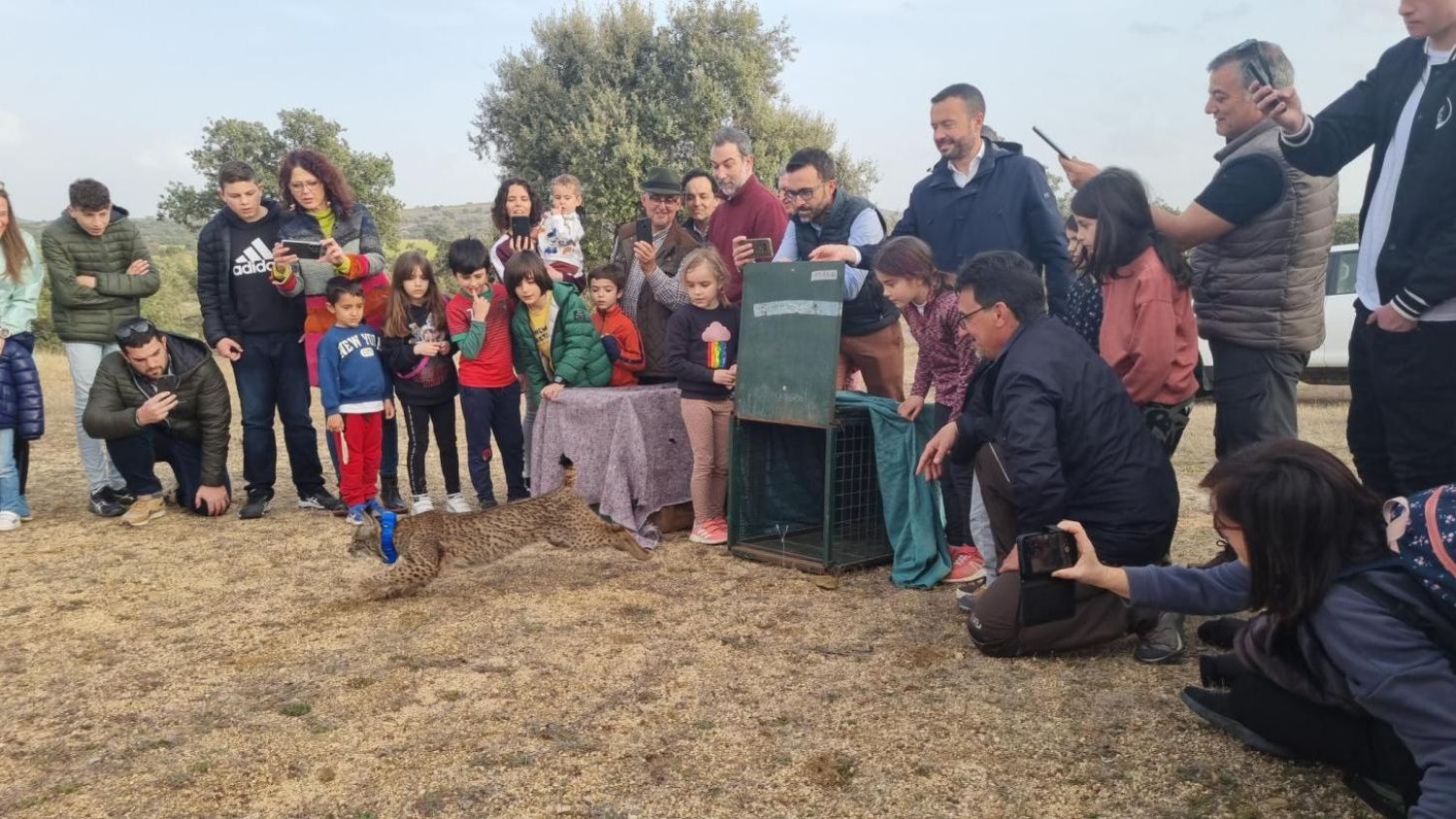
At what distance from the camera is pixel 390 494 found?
21.0 ft

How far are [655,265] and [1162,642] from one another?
366cm

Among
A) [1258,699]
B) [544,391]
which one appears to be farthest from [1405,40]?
[544,391]

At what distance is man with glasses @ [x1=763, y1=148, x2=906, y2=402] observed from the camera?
525cm

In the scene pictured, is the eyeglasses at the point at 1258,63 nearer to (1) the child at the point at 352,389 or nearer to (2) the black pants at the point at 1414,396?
(2) the black pants at the point at 1414,396

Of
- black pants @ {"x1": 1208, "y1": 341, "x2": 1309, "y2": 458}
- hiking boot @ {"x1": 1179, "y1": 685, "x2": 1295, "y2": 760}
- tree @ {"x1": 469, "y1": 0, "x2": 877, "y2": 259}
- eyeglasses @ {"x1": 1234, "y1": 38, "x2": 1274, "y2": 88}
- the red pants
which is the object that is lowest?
hiking boot @ {"x1": 1179, "y1": 685, "x2": 1295, "y2": 760}

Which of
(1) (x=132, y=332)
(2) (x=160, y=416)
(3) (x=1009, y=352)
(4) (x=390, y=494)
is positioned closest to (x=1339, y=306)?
(3) (x=1009, y=352)

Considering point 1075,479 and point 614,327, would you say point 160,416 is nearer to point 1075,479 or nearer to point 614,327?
point 614,327

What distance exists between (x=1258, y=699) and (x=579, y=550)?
3.21m

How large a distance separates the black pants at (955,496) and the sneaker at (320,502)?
378cm

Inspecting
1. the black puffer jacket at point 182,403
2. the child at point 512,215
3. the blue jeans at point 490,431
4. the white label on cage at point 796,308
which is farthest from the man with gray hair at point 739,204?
the black puffer jacket at point 182,403

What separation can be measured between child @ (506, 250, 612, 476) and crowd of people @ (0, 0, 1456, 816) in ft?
0.06

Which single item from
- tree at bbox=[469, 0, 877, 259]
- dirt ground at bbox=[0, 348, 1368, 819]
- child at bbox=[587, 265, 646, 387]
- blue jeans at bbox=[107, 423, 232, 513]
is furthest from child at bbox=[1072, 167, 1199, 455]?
tree at bbox=[469, 0, 877, 259]

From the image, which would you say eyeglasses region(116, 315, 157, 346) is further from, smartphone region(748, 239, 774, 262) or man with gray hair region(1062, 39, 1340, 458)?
man with gray hair region(1062, 39, 1340, 458)

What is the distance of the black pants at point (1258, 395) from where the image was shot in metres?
3.75
